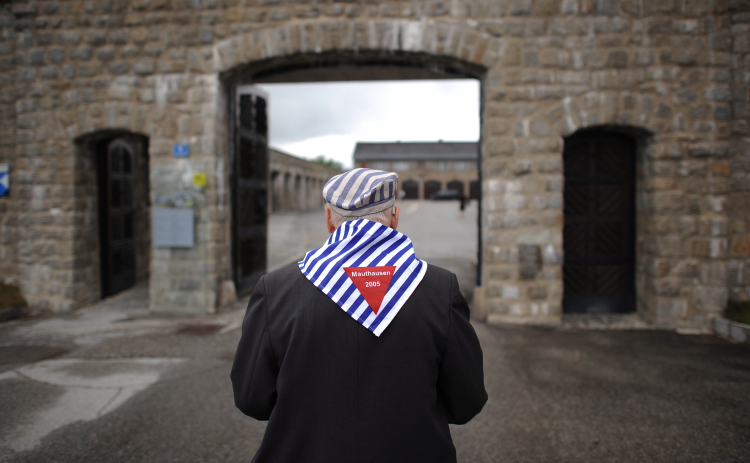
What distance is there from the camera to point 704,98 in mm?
5660

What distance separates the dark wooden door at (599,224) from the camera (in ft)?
20.4

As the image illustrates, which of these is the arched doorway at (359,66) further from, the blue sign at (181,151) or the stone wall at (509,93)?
the blue sign at (181,151)

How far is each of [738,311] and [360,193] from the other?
6303 mm

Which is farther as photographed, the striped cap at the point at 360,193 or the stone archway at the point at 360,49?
the stone archway at the point at 360,49

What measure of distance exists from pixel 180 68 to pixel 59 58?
1791mm

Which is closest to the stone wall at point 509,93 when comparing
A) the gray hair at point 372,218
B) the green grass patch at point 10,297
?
the green grass patch at point 10,297

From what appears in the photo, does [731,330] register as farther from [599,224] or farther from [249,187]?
[249,187]

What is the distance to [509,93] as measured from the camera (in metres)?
5.83

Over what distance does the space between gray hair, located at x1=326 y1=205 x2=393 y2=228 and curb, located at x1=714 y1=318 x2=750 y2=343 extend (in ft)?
18.6

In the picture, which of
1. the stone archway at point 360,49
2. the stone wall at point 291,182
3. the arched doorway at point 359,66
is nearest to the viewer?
the stone archway at point 360,49

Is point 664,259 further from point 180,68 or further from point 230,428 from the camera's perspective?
point 180,68

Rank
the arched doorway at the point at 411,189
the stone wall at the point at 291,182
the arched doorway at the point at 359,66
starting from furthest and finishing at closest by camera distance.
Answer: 1. the arched doorway at the point at 411,189
2. the stone wall at the point at 291,182
3. the arched doorway at the point at 359,66

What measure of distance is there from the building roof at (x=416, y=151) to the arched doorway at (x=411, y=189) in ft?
13.0

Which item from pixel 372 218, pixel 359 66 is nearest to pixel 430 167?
pixel 359 66
